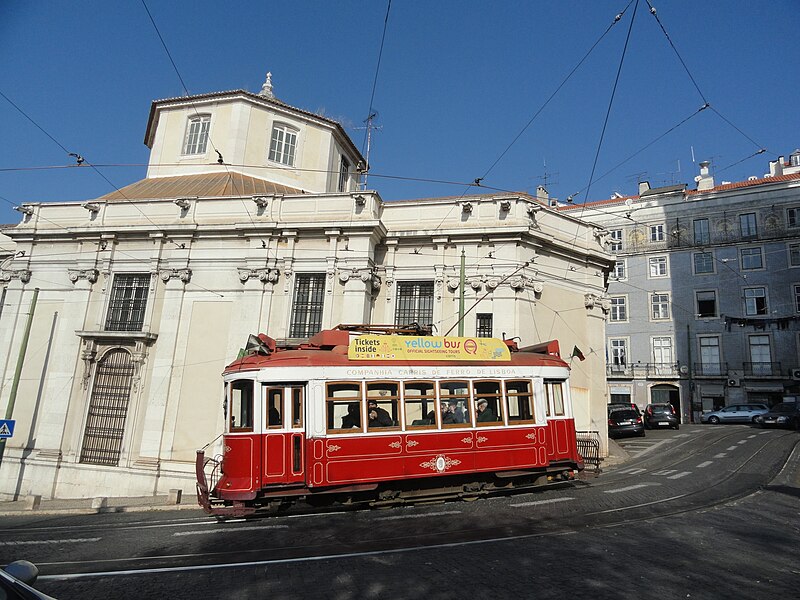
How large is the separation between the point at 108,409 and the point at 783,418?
3246 cm

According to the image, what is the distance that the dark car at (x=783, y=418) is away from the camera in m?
26.8

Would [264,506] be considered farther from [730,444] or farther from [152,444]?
[730,444]

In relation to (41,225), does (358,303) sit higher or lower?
lower

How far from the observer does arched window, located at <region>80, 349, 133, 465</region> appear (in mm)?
18844

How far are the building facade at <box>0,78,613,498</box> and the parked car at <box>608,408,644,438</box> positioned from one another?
5014mm

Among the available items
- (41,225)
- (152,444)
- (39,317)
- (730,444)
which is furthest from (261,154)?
(730,444)

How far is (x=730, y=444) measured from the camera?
20.7 meters

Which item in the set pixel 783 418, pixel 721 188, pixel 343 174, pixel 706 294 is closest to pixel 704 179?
pixel 721 188

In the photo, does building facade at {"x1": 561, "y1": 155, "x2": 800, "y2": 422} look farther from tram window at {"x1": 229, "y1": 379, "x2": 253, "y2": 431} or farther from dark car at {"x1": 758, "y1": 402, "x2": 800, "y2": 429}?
tram window at {"x1": 229, "y1": 379, "x2": 253, "y2": 431}

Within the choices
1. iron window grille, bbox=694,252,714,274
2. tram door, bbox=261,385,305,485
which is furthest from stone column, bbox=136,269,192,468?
iron window grille, bbox=694,252,714,274

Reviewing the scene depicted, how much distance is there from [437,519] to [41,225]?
21866 millimetres

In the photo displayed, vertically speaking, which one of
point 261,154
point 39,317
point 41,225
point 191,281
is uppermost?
point 261,154

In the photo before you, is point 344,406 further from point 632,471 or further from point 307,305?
point 632,471

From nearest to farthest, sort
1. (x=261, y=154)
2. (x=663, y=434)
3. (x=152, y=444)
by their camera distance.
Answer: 1. (x=152, y=444)
2. (x=261, y=154)
3. (x=663, y=434)
